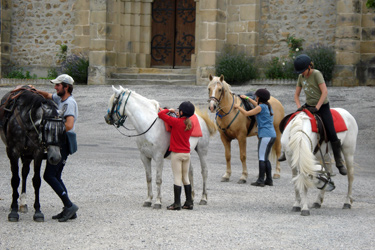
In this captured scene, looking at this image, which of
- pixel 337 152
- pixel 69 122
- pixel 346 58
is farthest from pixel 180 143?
pixel 346 58

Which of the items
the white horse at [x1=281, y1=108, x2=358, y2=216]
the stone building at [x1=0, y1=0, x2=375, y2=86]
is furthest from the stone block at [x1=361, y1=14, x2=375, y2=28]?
the white horse at [x1=281, y1=108, x2=358, y2=216]

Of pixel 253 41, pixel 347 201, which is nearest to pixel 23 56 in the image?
pixel 253 41

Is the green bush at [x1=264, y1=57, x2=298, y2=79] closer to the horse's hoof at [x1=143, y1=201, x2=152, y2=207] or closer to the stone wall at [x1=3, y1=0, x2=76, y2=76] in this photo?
the stone wall at [x1=3, y1=0, x2=76, y2=76]

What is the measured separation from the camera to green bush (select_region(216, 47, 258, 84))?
71.0ft

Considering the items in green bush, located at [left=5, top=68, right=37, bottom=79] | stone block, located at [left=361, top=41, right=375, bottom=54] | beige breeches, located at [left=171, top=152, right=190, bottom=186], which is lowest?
beige breeches, located at [left=171, top=152, right=190, bottom=186]

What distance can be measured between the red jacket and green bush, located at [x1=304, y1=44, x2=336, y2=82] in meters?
12.9

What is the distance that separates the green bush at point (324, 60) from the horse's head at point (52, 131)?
14.3 m

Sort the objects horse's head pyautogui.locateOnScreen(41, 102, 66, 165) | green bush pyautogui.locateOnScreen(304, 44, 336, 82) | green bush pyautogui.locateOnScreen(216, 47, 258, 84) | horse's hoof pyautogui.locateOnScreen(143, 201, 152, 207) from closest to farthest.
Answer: horse's head pyautogui.locateOnScreen(41, 102, 66, 165), horse's hoof pyautogui.locateOnScreen(143, 201, 152, 207), green bush pyautogui.locateOnScreen(304, 44, 336, 82), green bush pyautogui.locateOnScreen(216, 47, 258, 84)

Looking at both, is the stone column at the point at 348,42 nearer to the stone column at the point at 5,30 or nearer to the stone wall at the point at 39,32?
the stone wall at the point at 39,32

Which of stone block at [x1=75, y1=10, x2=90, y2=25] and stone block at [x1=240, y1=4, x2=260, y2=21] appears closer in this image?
stone block at [x1=240, y1=4, x2=260, y2=21]

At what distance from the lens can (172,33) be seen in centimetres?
2464

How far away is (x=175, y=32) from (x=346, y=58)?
6.80 meters

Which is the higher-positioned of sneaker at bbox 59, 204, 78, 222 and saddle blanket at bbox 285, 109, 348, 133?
saddle blanket at bbox 285, 109, 348, 133

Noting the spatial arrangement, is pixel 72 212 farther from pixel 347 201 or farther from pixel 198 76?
pixel 198 76
